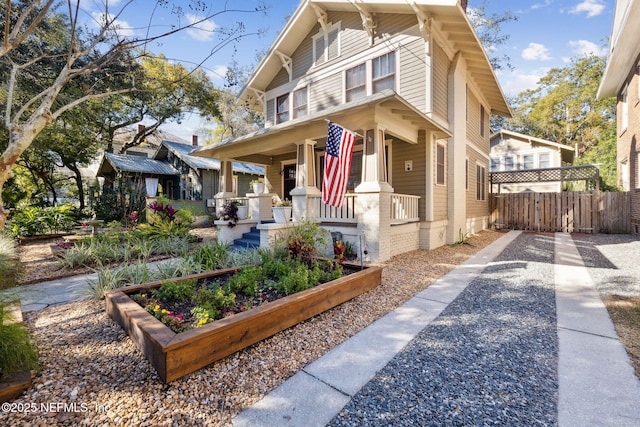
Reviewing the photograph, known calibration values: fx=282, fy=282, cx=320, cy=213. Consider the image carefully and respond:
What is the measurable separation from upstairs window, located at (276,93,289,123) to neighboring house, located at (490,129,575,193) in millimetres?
16540

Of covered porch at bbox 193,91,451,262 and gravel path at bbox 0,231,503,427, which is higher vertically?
covered porch at bbox 193,91,451,262

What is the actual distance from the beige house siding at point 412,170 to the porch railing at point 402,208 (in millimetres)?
408

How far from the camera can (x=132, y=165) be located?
14852 millimetres

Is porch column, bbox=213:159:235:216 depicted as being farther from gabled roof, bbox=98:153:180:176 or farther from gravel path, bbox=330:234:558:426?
gravel path, bbox=330:234:558:426

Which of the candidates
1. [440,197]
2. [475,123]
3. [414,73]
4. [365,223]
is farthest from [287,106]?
[475,123]

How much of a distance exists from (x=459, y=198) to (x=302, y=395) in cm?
924

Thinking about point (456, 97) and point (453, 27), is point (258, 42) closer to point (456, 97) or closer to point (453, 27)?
point (453, 27)

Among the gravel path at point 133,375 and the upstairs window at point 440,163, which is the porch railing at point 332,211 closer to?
the upstairs window at point 440,163

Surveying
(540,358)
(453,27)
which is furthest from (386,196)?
(453,27)

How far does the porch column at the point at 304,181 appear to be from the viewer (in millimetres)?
7414

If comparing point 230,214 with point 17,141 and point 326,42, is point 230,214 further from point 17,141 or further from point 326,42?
point 326,42

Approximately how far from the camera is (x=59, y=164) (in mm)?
17156

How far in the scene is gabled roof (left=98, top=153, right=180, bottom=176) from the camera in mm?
14323

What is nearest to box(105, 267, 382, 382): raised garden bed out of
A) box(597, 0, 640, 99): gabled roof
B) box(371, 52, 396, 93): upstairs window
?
box(371, 52, 396, 93): upstairs window
